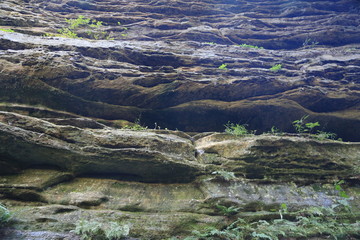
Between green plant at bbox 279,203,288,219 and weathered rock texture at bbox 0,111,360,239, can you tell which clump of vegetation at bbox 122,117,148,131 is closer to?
weathered rock texture at bbox 0,111,360,239

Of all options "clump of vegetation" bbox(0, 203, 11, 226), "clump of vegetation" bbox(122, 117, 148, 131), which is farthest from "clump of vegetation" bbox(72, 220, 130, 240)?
"clump of vegetation" bbox(122, 117, 148, 131)

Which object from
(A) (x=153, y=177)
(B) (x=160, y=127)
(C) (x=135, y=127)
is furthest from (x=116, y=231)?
(B) (x=160, y=127)

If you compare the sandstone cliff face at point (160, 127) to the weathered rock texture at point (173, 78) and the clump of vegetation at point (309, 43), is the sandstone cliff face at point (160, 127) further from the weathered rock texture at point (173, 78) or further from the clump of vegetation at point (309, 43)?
the clump of vegetation at point (309, 43)

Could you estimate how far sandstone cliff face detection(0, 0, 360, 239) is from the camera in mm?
5336

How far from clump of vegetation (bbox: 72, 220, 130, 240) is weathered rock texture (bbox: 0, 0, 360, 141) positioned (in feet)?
18.5

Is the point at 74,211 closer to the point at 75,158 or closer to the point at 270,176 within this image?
the point at 75,158

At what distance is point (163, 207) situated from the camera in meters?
5.44

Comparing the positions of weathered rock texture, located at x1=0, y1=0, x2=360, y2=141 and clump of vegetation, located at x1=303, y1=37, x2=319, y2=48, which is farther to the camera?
clump of vegetation, located at x1=303, y1=37, x2=319, y2=48

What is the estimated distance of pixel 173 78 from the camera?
10461mm

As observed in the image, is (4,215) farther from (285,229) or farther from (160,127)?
(160,127)

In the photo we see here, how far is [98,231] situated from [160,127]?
5.85 metres

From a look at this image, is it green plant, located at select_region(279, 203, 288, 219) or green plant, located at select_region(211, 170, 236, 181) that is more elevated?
green plant, located at select_region(211, 170, 236, 181)

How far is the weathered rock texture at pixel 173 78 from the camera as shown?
357 inches

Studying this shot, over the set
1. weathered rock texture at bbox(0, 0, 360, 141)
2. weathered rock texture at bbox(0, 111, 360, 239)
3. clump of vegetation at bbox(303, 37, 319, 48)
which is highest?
clump of vegetation at bbox(303, 37, 319, 48)
